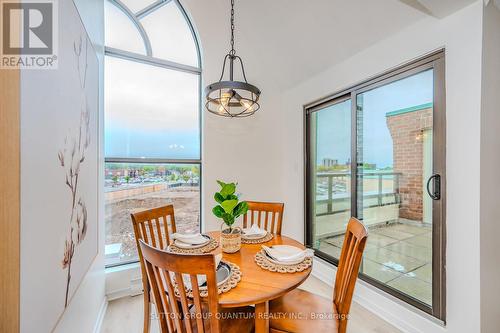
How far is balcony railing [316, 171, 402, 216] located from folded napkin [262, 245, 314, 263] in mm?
1271

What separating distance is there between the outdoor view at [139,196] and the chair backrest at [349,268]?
6.66 feet

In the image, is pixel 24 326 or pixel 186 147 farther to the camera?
pixel 186 147

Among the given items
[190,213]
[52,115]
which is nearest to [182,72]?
[190,213]

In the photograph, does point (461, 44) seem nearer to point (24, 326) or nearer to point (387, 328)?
point (387, 328)

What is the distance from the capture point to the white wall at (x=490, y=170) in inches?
59.2

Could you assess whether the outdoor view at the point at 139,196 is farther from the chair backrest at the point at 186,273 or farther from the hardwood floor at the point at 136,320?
the chair backrest at the point at 186,273

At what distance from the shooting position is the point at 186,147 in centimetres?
297

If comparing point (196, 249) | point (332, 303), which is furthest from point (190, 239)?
point (332, 303)

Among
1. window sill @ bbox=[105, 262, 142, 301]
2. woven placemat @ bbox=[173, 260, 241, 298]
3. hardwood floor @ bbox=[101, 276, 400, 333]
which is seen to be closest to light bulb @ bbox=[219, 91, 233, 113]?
woven placemat @ bbox=[173, 260, 241, 298]

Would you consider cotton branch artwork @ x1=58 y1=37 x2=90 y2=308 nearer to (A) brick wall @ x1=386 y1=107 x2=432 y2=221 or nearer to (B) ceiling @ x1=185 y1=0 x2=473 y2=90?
(B) ceiling @ x1=185 y1=0 x2=473 y2=90

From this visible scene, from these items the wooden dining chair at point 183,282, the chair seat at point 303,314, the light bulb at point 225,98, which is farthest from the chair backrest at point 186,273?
the light bulb at point 225,98

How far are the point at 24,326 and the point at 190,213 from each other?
2.23m

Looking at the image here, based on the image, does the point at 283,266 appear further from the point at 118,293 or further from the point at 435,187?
the point at 118,293

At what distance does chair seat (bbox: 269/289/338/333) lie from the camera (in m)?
1.27
